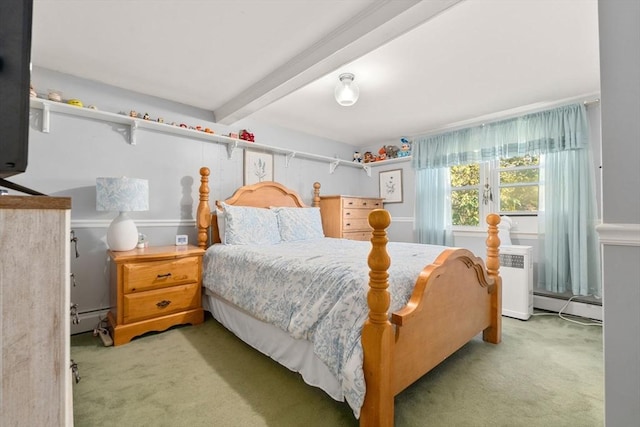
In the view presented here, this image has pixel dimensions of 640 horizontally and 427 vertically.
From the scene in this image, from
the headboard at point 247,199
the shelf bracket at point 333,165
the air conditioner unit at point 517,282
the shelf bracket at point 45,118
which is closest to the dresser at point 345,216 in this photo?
the headboard at point 247,199

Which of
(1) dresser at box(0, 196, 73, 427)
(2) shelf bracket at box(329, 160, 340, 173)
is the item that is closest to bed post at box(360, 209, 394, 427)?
(1) dresser at box(0, 196, 73, 427)

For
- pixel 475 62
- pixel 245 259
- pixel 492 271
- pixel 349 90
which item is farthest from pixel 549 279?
pixel 245 259

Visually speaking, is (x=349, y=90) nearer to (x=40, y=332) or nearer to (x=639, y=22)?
(x=639, y=22)

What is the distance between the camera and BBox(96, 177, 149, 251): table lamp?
89.6 inches

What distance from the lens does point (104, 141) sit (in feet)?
8.52

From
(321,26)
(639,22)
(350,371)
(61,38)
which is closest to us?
(639,22)

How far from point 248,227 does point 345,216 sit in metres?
1.48

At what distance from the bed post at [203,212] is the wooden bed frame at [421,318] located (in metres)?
2.13

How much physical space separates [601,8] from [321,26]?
1.38 m

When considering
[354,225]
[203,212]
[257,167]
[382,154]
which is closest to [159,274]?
[203,212]

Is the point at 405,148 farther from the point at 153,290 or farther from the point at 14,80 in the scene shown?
the point at 14,80

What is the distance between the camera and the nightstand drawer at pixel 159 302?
2254 millimetres

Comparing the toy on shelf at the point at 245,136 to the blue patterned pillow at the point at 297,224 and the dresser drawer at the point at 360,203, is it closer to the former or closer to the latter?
the blue patterned pillow at the point at 297,224

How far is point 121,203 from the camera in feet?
7.49
